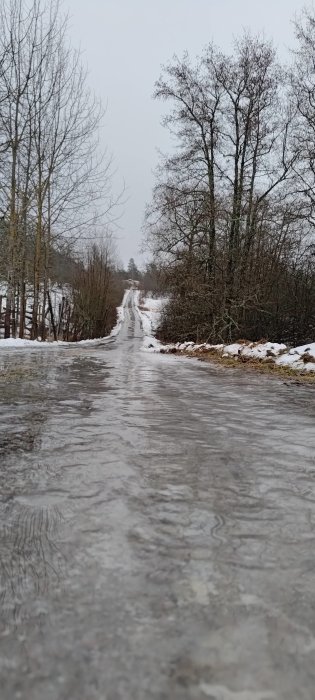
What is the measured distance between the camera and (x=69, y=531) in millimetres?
1593

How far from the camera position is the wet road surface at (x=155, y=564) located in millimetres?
984

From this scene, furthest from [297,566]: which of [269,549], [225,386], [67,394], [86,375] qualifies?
[86,375]

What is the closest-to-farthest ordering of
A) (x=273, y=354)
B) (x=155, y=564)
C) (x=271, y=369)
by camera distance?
1. (x=155, y=564)
2. (x=271, y=369)
3. (x=273, y=354)

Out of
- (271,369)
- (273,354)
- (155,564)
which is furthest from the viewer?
(273,354)

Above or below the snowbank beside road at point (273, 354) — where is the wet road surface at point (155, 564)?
below

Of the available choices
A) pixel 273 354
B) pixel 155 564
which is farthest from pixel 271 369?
pixel 155 564

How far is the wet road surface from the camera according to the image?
984 mm

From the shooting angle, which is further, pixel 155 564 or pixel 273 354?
pixel 273 354

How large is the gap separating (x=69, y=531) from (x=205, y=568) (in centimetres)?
50

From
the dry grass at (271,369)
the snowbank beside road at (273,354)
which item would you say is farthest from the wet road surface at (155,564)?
the snowbank beside road at (273,354)

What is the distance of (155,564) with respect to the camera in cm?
140

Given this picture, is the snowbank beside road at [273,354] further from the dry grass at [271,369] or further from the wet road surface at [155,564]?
the wet road surface at [155,564]

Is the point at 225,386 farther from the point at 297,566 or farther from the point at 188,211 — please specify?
the point at 188,211

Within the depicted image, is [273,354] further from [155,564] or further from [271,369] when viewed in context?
[155,564]
